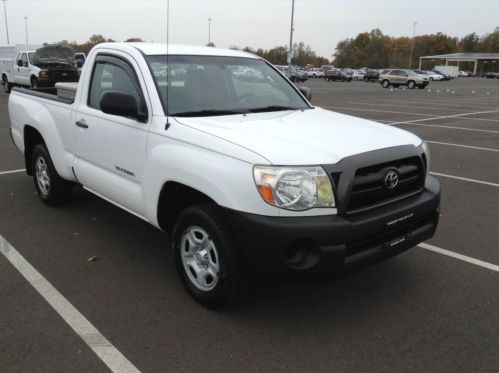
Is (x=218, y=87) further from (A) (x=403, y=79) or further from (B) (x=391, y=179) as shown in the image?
(A) (x=403, y=79)

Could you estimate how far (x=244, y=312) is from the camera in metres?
3.50

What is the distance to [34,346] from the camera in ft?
9.98

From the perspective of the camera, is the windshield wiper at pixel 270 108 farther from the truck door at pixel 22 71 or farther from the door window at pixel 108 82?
the truck door at pixel 22 71

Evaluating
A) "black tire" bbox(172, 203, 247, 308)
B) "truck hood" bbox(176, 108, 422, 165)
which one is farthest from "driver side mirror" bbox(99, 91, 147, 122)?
"black tire" bbox(172, 203, 247, 308)

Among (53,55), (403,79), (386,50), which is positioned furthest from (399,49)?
(53,55)

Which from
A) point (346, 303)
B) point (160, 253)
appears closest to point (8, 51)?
point (160, 253)

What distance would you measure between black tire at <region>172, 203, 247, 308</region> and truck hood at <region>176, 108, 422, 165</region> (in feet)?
1.75

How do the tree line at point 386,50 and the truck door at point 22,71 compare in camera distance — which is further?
the tree line at point 386,50

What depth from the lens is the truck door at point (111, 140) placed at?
394 centimetres

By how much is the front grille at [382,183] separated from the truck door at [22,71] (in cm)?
2131

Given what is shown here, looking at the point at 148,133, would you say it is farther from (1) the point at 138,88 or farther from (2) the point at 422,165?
(2) the point at 422,165

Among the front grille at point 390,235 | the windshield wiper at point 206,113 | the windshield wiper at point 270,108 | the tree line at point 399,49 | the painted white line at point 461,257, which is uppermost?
the tree line at point 399,49

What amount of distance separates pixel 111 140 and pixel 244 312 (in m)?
1.87

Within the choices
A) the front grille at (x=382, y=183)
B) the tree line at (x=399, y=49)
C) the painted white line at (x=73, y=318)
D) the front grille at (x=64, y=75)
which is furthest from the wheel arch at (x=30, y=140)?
the tree line at (x=399, y=49)
